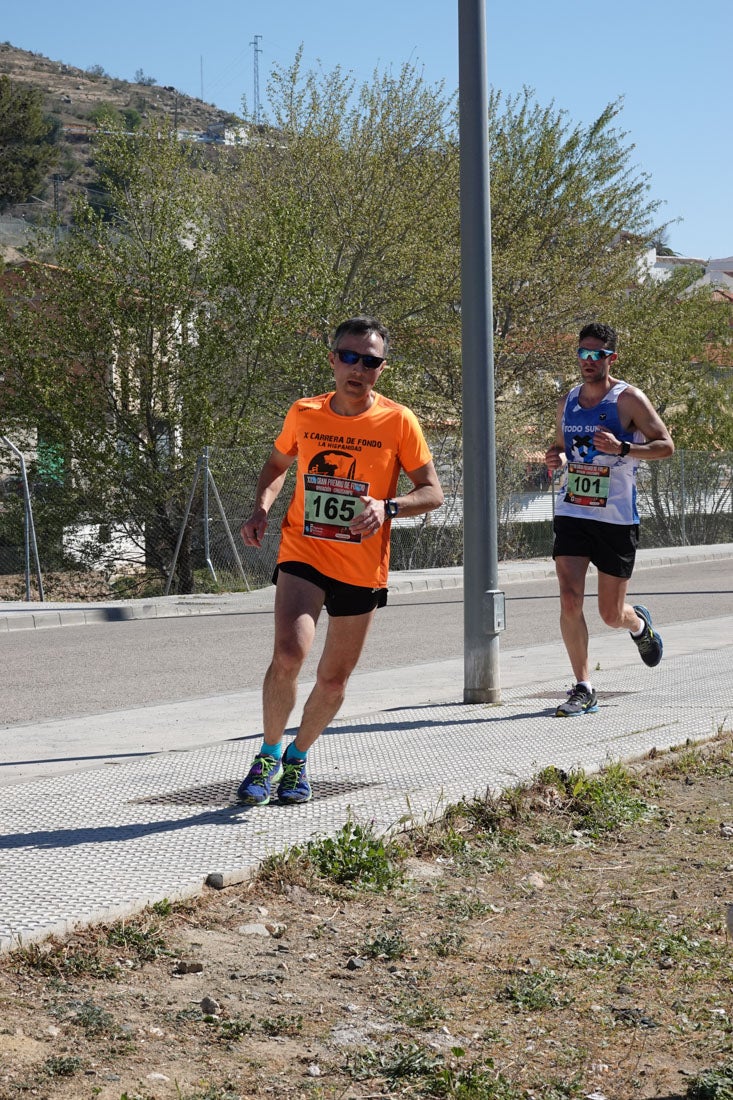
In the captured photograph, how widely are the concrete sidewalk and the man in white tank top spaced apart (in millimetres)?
9598

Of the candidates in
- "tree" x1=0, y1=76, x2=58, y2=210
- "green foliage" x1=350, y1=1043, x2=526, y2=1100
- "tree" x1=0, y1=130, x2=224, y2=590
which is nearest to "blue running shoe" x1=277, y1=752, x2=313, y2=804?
"green foliage" x1=350, y1=1043, x2=526, y2=1100

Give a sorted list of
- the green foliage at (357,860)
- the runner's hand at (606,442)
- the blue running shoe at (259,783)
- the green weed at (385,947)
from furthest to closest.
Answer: the runner's hand at (606,442)
the blue running shoe at (259,783)
the green foliage at (357,860)
the green weed at (385,947)

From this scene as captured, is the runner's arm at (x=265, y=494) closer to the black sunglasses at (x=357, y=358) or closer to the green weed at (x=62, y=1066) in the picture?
the black sunglasses at (x=357, y=358)

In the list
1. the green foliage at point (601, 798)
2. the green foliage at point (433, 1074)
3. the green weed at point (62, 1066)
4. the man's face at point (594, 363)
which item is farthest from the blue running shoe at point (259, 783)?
the man's face at point (594, 363)

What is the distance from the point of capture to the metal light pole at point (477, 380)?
8305 millimetres

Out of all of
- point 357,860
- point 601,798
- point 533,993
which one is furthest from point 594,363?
point 533,993

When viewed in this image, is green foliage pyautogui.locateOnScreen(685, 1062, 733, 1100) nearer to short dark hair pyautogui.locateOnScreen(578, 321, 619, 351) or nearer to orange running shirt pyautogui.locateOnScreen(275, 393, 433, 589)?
orange running shirt pyautogui.locateOnScreen(275, 393, 433, 589)

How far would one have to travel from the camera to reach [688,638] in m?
12.6

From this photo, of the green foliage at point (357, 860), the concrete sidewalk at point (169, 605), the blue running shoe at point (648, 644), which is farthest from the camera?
the concrete sidewalk at point (169, 605)

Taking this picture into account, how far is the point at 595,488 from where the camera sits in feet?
26.1

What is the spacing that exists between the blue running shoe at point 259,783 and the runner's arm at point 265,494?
877 mm

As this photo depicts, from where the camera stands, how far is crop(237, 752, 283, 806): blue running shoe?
551 centimetres

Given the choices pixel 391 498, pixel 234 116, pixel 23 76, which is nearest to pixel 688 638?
pixel 391 498

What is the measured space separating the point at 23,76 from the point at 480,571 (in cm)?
17983
